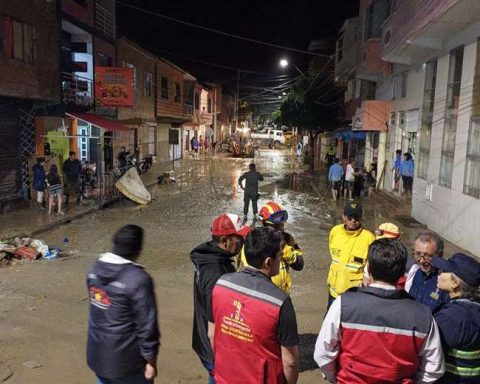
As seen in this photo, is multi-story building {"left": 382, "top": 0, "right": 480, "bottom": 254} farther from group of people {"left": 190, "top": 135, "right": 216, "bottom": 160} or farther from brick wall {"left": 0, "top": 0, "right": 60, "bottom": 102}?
group of people {"left": 190, "top": 135, "right": 216, "bottom": 160}

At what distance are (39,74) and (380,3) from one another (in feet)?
45.9

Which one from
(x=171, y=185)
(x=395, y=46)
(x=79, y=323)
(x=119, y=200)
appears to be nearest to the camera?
(x=79, y=323)

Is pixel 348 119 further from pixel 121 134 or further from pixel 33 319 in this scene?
pixel 33 319

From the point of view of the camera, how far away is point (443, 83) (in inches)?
513

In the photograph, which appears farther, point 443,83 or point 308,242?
point 443,83

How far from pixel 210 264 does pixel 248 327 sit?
2.38ft

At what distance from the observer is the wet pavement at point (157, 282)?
17.6 ft

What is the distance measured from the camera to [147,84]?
32.4m

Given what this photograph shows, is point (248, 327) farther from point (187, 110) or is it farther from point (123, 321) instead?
point (187, 110)

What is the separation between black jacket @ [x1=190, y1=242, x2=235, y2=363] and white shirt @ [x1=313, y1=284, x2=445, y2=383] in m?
0.84

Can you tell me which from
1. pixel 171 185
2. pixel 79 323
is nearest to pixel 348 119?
pixel 171 185

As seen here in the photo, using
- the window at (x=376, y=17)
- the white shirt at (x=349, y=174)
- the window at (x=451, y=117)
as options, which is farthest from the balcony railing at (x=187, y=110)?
the window at (x=451, y=117)

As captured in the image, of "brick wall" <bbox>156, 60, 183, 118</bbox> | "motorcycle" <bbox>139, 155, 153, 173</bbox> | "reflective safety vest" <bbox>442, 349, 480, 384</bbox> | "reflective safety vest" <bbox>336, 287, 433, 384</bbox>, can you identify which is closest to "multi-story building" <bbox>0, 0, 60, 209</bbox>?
"motorcycle" <bbox>139, 155, 153, 173</bbox>

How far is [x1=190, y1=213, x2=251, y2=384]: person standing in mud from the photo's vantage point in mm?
3316
